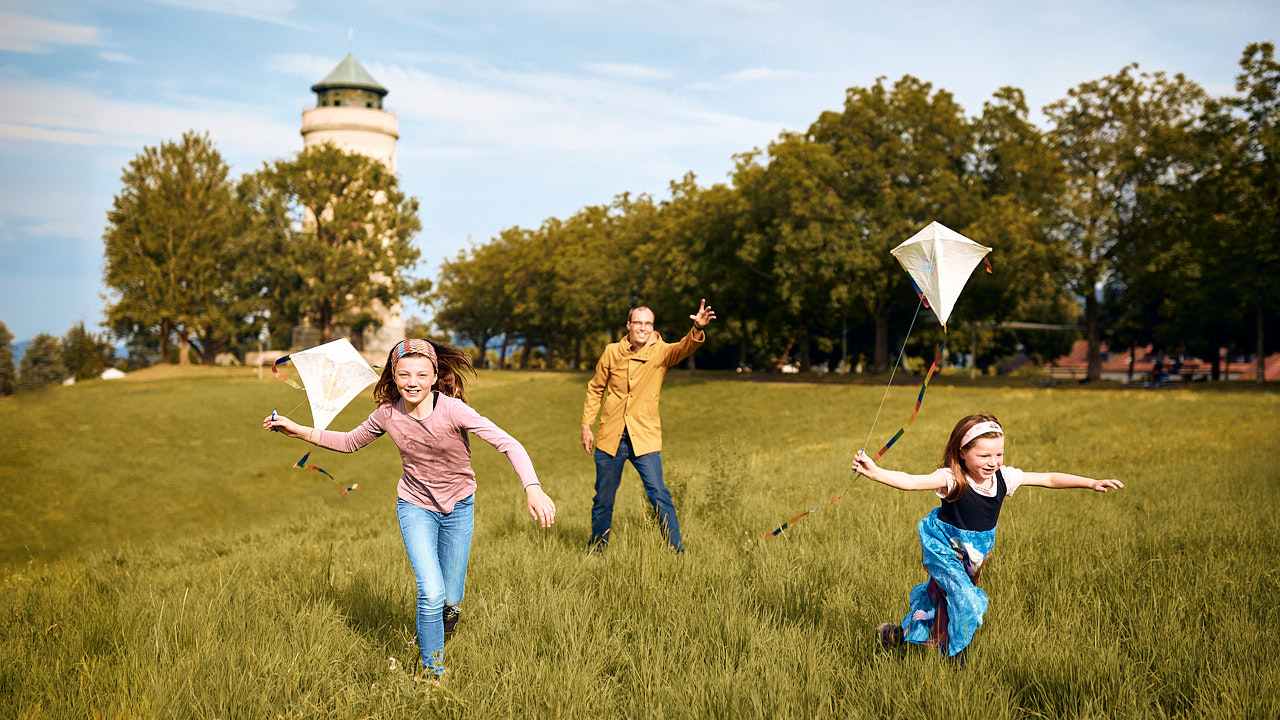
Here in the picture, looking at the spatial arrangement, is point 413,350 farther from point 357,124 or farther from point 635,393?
point 357,124

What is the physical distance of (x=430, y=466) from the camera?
4.77 meters

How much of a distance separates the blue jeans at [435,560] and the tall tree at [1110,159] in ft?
112

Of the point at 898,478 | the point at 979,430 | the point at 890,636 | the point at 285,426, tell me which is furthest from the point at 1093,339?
the point at 285,426

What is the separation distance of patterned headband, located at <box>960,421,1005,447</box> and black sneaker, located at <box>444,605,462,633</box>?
295cm

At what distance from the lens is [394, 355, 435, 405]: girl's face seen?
462 centimetres

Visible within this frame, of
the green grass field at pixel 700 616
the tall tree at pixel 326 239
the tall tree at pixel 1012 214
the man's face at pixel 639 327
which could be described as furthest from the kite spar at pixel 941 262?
the tall tree at pixel 326 239

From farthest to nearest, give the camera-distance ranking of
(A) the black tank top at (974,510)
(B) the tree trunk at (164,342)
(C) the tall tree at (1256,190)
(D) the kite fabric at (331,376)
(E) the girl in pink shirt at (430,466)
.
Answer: (B) the tree trunk at (164,342), (C) the tall tree at (1256,190), (D) the kite fabric at (331,376), (E) the girl in pink shirt at (430,466), (A) the black tank top at (974,510)

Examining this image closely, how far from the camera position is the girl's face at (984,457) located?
167 inches

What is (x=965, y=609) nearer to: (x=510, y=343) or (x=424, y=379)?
(x=424, y=379)

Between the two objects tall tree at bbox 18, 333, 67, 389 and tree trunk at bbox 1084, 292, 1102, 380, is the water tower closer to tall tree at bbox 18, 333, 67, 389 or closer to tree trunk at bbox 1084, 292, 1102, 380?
tall tree at bbox 18, 333, 67, 389

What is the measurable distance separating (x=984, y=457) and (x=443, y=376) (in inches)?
121

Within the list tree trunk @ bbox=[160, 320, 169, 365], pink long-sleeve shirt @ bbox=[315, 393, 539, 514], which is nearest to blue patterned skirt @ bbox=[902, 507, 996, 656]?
pink long-sleeve shirt @ bbox=[315, 393, 539, 514]

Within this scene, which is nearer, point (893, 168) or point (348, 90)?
point (893, 168)

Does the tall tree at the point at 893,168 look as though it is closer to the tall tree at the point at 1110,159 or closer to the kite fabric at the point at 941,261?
the tall tree at the point at 1110,159
